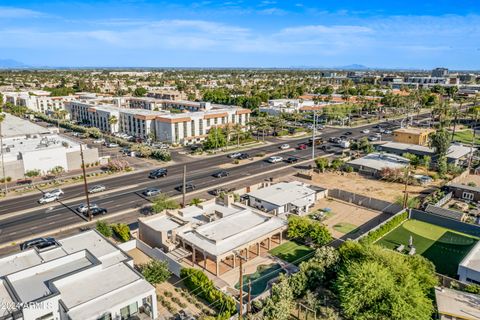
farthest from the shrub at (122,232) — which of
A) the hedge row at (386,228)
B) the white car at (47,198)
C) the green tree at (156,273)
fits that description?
the hedge row at (386,228)

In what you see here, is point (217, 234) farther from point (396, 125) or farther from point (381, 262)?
point (396, 125)

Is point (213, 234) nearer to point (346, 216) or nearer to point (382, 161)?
point (346, 216)

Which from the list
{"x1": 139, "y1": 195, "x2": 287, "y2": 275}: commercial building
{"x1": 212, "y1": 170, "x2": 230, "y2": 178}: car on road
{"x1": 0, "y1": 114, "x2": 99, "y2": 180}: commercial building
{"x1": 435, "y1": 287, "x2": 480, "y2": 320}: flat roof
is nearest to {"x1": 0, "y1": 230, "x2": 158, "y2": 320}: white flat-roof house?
{"x1": 139, "y1": 195, "x2": 287, "y2": 275}: commercial building

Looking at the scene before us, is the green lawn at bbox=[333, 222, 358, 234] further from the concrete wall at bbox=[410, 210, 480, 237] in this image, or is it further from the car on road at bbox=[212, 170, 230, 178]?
the car on road at bbox=[212, 170, 230, 178]

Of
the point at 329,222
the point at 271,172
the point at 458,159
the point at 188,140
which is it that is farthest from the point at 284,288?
the point at 188,140

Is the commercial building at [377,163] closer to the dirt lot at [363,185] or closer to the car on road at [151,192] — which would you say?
the dirt lot at [363,185]
